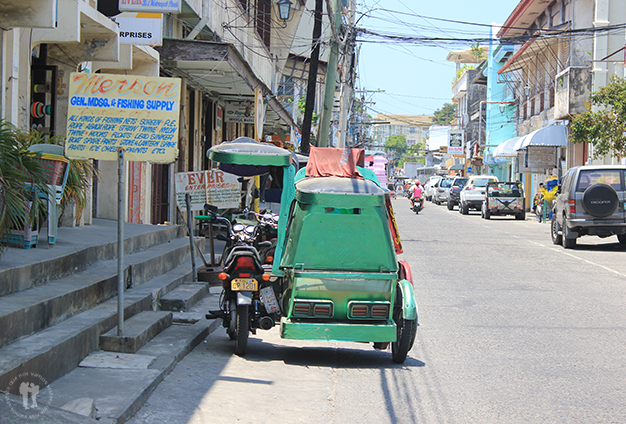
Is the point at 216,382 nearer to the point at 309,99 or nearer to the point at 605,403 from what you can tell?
the point at 605,403

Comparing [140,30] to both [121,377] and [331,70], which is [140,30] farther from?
[331,70]

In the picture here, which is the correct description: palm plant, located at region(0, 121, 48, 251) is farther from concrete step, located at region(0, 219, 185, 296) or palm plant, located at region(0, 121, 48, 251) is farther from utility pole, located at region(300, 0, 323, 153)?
utility pole, located at region(300, 0, 323, 153)

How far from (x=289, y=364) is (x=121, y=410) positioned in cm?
249

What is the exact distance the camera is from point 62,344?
18.6 ft

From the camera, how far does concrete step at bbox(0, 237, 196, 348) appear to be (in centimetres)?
564

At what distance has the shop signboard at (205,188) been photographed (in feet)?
Result: 37.0

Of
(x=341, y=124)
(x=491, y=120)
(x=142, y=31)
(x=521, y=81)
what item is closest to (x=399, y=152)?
(x=491, y=120)

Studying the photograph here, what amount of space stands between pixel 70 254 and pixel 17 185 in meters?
1.31

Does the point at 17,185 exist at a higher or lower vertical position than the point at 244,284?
higher

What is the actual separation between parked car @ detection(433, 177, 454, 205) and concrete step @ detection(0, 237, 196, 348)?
4343 cm

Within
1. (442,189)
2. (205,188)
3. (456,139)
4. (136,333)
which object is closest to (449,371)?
(136,333)

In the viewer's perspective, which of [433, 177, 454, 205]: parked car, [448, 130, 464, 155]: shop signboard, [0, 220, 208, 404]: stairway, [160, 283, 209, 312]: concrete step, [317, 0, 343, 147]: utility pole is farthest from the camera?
[448, 130, 464, 155]: shop signboard

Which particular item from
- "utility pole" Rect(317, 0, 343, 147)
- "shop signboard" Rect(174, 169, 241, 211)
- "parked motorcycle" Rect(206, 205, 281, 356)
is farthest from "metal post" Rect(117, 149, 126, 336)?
"utility pole" Rect(317, 0, 343, 147)

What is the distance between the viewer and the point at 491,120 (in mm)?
60344
